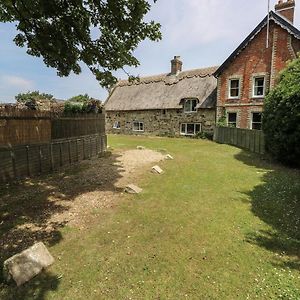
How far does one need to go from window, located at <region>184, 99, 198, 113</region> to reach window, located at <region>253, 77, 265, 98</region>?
7.25 meters

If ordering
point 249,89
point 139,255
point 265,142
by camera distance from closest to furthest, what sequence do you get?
point 139,255 → point 265,142 → point 249,89

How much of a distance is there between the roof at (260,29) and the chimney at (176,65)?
1077cm

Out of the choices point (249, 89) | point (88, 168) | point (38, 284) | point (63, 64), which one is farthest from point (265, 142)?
point (38, 284)

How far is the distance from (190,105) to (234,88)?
6102 millimetres

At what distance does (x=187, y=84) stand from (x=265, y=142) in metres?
18.1

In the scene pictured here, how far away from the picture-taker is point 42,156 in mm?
12336

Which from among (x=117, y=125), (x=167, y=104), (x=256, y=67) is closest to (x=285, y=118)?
(x=256, y=67)

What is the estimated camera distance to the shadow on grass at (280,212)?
5903mm

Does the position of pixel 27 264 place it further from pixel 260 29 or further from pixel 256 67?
pixel 260 29

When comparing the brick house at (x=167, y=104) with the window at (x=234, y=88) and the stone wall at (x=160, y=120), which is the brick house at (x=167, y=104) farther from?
the window at (x=234, y=88)

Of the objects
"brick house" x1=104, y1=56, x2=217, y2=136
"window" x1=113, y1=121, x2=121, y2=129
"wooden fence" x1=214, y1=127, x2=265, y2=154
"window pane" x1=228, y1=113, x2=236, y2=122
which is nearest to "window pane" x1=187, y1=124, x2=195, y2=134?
"brick house" x1=104, y1=56, x2=217, y2=136

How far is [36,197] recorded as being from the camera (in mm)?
9172

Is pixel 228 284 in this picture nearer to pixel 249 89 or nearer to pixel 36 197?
pixel 36 197

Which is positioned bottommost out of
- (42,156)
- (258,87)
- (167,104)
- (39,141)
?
(42,156)
